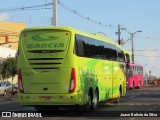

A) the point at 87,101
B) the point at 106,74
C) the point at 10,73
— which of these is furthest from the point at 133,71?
Answer: the point at 87,101

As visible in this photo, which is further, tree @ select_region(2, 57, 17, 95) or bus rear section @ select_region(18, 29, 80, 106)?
tree @ select_region(2, 57, 17, 95)

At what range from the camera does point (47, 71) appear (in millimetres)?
20062

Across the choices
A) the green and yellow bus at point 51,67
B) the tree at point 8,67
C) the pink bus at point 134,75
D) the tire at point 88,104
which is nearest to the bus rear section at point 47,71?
the green and yellow bus at point 51,67

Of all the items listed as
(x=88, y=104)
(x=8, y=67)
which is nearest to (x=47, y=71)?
(x=88, y=104)

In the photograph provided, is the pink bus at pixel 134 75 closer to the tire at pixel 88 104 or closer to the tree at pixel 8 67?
the tree at pixel 8 67

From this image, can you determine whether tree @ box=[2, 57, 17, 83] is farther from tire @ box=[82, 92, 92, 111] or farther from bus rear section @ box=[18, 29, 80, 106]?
bus rear section @ box=[18, 29, 80, 106]

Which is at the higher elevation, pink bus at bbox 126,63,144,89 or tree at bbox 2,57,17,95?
tree at bbox 2,57,17,95

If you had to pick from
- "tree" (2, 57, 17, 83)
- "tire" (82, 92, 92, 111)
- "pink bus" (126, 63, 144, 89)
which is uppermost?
"tree" (2, 57, 17, 83)

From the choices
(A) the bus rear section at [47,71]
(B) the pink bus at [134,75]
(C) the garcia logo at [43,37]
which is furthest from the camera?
(B) the pink bus at [134,75]

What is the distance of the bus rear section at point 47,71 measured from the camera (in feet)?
65.3

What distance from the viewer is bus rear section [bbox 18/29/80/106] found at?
19.9 meters

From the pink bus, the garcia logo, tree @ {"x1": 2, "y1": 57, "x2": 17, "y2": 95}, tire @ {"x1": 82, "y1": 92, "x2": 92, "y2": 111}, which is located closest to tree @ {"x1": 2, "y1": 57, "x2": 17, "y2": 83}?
tree @ {"x1": 2, "y1": 57, "x2": 17, "y2": 95}

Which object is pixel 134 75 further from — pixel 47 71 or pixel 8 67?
pixel 47 71

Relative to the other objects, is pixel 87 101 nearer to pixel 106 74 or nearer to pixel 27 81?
pixel 27 81
